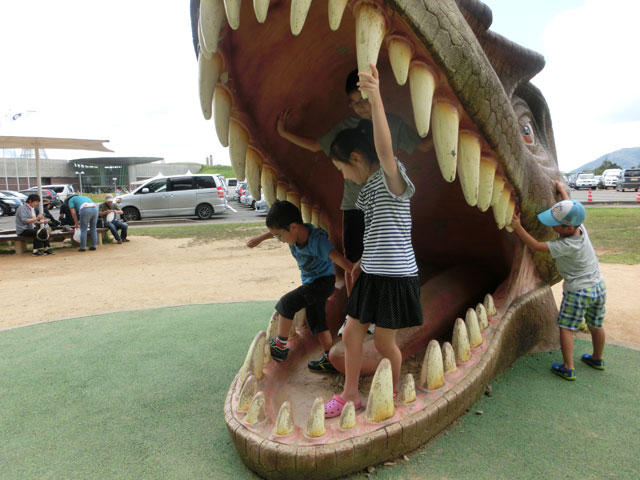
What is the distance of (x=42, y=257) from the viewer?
875cm

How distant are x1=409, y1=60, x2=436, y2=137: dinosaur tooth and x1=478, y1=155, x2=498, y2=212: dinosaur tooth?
479 millimetres

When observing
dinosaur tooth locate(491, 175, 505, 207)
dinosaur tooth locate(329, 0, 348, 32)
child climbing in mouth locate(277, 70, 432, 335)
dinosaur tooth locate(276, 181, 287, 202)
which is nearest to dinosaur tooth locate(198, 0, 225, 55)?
dinosaur tooth locate(329, 0, 348, 32)

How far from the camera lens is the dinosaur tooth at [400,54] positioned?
56.4 inches

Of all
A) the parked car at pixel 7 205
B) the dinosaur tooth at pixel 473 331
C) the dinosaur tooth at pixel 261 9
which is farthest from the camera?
the parked car at pixel 7 205

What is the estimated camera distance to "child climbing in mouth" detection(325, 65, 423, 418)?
1.82 m

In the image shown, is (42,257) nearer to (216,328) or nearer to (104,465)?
(216,328)

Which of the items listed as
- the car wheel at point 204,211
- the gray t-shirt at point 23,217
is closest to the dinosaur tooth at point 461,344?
the gray t-shirt at point 23,217

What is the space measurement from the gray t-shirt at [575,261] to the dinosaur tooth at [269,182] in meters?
1.56

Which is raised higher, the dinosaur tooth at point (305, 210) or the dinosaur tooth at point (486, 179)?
the dinosaur tooth at point (486, 179)

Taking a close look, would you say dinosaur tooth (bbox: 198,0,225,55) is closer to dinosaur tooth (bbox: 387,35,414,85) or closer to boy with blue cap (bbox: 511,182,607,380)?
dinosaur tooth (bbox: 387,35,414,85)

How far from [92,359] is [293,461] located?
2.06 metres

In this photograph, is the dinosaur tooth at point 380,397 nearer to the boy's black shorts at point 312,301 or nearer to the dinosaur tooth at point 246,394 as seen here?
the dinosaur tooth at point 246,394

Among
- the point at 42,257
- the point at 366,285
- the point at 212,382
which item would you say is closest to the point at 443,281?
the point at 366,285

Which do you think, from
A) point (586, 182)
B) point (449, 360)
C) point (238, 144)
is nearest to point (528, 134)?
point (449, 360)
